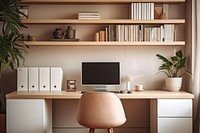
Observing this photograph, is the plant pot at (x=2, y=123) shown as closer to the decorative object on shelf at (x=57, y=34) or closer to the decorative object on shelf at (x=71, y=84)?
the decorative object on shelf at (x=71, y=84)

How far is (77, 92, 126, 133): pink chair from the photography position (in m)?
3.04

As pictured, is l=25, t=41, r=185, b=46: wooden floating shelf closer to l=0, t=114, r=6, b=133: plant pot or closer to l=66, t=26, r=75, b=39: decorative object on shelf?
l=66, t=26, r=75, b=39: decorative object on shelf

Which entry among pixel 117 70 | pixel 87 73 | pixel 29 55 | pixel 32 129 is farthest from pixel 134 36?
pixel 32 129

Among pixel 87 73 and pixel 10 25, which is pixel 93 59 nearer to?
pixel 87 73

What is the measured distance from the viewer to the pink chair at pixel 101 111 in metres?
3.04

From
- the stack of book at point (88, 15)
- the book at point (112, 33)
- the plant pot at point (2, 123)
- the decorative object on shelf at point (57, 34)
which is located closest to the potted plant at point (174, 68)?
the book at point (112, 33)

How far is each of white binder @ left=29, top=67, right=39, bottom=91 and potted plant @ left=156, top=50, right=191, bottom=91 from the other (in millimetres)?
1578

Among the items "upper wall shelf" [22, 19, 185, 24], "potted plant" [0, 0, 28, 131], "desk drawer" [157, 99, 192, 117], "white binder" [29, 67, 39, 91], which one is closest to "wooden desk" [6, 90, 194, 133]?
"desk drawer" [157, 99, 192, 117]

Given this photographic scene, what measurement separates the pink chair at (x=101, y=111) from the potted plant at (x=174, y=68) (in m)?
1.15

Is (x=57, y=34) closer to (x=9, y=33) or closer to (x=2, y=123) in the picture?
(x=9, y=33)

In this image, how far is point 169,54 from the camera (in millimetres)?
4242

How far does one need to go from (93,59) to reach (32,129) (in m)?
1.25

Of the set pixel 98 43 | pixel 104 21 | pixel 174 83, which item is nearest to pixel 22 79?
pixel 98 43

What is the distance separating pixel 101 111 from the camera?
9.98 feet
